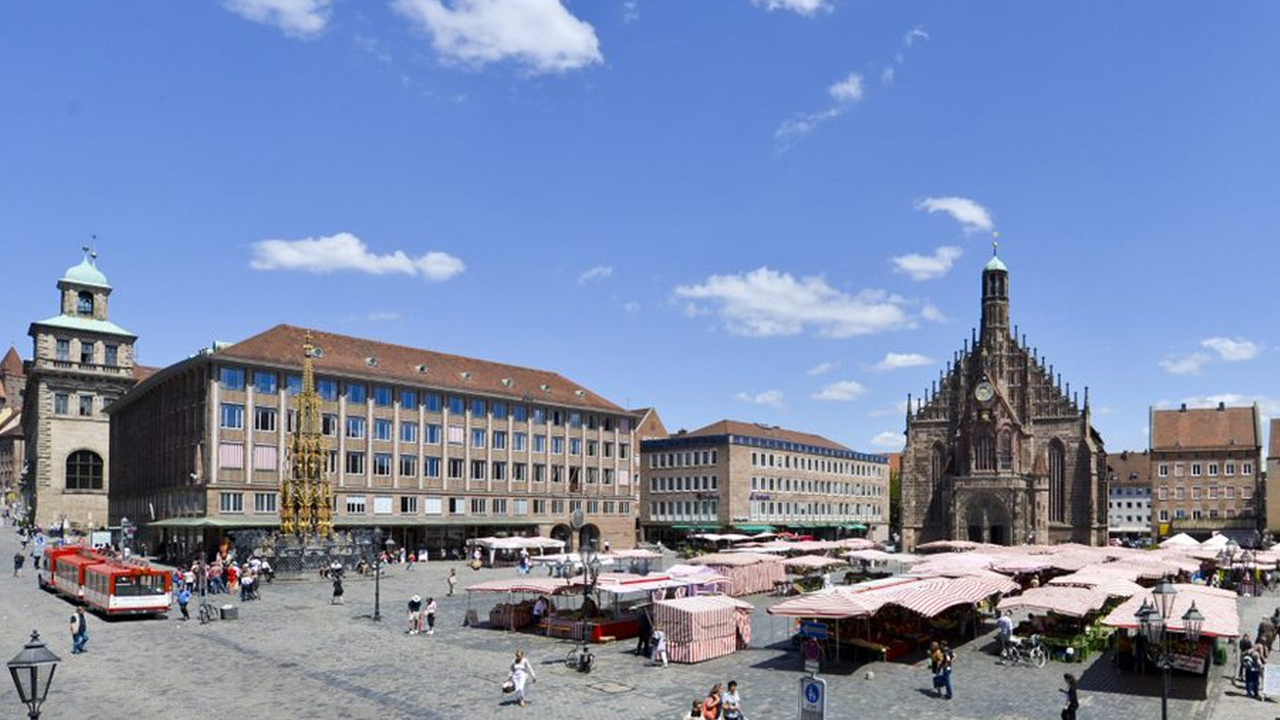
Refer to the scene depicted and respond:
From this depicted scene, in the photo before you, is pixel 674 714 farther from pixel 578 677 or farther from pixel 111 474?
pixel 111 474

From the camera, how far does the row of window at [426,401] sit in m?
66.7

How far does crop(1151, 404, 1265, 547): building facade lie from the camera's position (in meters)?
106

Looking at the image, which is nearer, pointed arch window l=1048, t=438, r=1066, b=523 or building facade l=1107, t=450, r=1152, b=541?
pointed arch window l=1048, t=438, r=1066, b=523

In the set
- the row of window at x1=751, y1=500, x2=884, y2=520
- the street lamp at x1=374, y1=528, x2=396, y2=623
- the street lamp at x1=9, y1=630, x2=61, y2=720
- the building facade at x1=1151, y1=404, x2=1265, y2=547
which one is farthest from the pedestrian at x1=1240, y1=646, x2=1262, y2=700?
the building facade at x1=1151, y1=404, x2=1265, y2=547

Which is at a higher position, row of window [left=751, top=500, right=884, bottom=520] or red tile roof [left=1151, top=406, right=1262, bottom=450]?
red tile roof [left=1151, top=406, right=1262, bottom=450]

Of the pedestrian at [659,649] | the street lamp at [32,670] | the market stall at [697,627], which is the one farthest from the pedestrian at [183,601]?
the street lamp at [32,670]

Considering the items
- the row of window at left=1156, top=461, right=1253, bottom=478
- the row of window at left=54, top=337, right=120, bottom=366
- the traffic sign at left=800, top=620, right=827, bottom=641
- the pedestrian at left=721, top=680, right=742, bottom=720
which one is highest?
the row of window at left=54, top=337, right=120, bottom=366

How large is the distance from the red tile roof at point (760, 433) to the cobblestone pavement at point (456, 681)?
227 ft

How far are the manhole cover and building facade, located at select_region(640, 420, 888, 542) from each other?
7210 centimetres

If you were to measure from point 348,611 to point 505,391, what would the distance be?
4288 cm

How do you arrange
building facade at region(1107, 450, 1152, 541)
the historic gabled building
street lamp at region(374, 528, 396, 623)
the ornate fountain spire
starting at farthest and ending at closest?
building facade at region(1107, 450, 1152, 541) → the historic gabled building → the ornate fountain spire → street lamp at region(374, 528, 396, 623)

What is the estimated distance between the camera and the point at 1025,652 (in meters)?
29.1

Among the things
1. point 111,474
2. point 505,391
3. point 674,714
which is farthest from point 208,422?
point 674,714

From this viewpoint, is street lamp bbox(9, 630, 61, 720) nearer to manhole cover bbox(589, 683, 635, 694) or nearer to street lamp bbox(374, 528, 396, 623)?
manhole cover bbox(589, 683, 635, 694)
